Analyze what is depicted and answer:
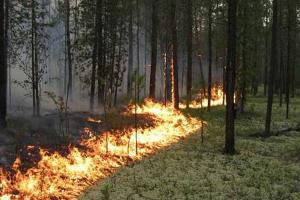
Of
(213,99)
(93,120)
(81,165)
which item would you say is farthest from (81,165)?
(213,99)

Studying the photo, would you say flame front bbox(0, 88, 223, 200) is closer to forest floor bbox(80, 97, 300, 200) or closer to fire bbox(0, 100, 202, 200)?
fire bbox(0, 100, 202, 200)

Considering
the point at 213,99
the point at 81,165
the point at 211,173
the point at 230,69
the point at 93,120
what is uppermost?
the point at 230,69

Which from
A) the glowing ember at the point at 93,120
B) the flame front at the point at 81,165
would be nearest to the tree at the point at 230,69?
the flame front at the point at 81,165

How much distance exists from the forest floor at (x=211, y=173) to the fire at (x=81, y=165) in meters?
0.61

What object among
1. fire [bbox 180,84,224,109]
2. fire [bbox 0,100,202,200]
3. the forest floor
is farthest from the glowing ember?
fire [bbox 180,84,224,109]

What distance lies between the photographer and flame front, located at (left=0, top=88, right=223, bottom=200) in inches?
514

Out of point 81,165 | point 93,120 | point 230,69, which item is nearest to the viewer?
point 81,165

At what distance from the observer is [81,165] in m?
16.2

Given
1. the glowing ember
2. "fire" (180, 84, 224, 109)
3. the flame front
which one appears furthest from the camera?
"fire" (180, 84, 224, 109)

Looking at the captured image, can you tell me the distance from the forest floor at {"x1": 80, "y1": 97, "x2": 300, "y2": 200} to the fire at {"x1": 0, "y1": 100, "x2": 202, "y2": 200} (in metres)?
0.61

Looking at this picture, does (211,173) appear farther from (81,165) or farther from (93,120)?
(93,120)

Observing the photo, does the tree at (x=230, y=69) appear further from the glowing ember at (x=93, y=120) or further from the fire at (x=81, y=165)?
the glowing ember at (x=93, y=120)

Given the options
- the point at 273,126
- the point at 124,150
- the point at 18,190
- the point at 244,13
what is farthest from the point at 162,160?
the point at 244,13

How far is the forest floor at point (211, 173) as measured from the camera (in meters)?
14.1
